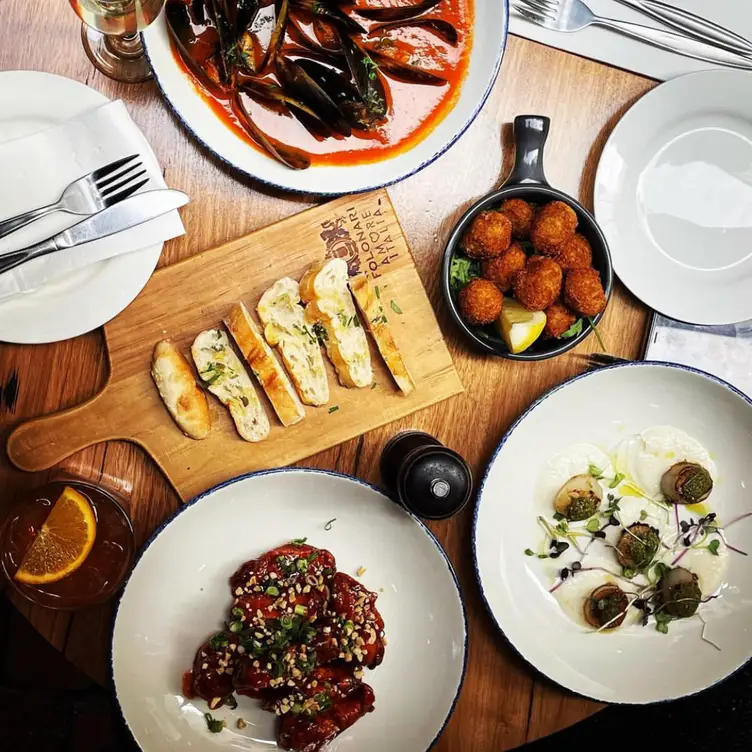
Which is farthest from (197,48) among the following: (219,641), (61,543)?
(219,641)

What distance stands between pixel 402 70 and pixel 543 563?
4.86ft

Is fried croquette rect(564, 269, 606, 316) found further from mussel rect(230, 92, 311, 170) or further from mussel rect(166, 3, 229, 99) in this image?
mussel rect(166, 3, 229, 99)

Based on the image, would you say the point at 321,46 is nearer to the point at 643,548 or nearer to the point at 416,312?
the point at 416,312

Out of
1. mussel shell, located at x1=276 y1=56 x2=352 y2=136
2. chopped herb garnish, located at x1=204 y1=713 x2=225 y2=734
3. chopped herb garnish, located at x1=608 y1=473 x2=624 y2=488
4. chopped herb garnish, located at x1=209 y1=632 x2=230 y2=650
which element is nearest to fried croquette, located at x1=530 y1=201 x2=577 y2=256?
mussel shell, located at x1=276 y1=56 x2=352 y2=136

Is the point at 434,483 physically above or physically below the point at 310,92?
below

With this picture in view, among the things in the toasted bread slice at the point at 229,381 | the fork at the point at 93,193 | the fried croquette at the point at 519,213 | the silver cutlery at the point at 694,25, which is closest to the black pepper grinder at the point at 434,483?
the toasted bread slice at the point at 229,381

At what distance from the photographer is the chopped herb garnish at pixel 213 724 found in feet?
6.86

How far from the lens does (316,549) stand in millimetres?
2133

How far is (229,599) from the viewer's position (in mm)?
2127

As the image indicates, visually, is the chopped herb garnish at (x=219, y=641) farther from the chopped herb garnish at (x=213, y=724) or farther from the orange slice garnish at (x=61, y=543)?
the orange slice garnish at (x=61, y=543)

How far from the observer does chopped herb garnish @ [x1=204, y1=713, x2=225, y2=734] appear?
6.86 ft

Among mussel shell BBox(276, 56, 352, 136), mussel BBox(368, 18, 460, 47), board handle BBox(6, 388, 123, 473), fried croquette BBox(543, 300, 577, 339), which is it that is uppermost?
mussel BBox(368, 18, 460, 47)

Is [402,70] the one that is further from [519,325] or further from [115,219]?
[115,219]

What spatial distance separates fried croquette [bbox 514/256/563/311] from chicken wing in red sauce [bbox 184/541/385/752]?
36.6 inches
